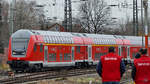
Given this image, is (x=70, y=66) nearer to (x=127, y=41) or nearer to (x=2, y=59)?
(x=2, y=59)

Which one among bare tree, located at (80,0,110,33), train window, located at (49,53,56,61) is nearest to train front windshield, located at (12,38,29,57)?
train window, located at (49,53,56,61)

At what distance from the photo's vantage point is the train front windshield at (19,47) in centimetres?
2358

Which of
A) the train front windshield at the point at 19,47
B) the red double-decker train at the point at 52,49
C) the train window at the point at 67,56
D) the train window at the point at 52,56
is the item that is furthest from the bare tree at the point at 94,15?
the train front windshield at the point at 19,47

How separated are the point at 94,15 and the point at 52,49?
1849 cm

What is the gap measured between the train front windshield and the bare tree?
61.3ft

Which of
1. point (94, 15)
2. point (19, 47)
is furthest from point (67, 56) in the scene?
point (94, 15)

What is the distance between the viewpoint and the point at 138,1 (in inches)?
1556

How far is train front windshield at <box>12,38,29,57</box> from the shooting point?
2358 cm

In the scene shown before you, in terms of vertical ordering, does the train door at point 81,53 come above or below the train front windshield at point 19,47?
below

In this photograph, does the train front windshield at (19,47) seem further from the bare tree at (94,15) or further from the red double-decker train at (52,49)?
the bare tree at (94,15)

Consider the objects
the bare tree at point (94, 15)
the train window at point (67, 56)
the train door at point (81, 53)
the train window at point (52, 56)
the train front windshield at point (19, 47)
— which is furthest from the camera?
the bare tree at point (94, 15)

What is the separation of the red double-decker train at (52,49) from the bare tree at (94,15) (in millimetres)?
9199

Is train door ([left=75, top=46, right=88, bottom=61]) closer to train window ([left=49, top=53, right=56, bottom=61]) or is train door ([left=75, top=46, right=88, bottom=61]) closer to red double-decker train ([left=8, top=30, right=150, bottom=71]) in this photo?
→ red double-decker train ([left=8, top=30, right=150, bottom=71])

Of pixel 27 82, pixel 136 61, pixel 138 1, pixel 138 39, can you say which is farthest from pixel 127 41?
pixel 136 61
